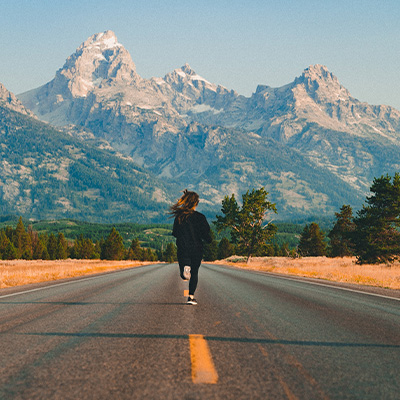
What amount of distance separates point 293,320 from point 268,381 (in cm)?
405

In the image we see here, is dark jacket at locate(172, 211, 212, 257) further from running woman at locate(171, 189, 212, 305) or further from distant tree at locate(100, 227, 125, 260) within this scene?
distant tree at locate(100, 227, 125, 260)

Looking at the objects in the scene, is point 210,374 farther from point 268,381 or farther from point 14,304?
point 14,304

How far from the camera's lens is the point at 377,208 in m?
44.4

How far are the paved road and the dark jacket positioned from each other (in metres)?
1.39

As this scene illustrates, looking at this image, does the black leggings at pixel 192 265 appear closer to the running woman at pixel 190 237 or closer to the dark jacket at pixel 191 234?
the running woman at pixel 190 237

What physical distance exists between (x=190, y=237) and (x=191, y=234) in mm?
79

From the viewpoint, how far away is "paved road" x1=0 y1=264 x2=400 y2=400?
3945 mm

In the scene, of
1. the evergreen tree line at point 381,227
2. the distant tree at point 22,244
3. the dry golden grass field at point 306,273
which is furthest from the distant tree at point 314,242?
the distant tree at point 22,244

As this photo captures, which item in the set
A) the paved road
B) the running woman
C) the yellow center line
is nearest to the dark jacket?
the running woman

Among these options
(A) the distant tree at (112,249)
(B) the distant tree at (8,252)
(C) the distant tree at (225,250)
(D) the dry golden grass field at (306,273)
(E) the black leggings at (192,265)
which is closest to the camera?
(E) the black leggings at (192,265)

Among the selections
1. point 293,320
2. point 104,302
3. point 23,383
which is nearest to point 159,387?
point 23,383

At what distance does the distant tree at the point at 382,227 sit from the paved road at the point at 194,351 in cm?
3572

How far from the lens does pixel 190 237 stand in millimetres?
10086

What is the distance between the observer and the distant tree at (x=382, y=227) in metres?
42.8
